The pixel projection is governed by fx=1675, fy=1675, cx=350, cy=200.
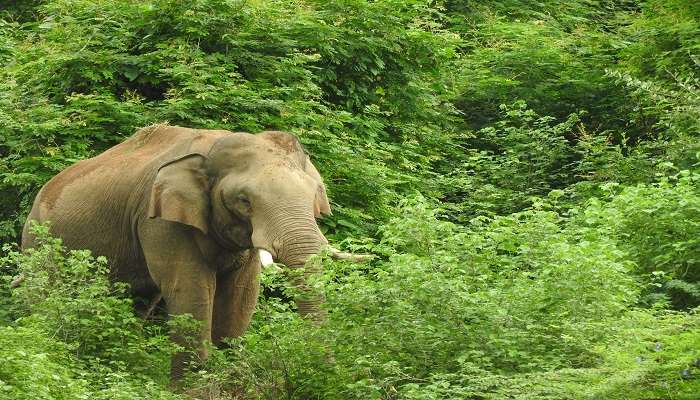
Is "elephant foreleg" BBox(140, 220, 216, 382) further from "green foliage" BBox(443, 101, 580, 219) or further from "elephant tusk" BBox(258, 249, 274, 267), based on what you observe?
"green foliage" BBox(443, 101, 580, 219)

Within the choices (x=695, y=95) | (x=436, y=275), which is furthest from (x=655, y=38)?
(x=436, y=275)

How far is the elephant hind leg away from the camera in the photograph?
12281 mm

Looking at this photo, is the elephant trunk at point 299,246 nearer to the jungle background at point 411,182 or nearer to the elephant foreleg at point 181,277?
the jungle background at point 411,182

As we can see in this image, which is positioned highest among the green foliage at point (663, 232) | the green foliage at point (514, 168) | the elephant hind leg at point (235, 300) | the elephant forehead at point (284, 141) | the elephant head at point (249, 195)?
the elephant forehead at point (284, 141)

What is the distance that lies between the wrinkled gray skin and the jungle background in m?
0.33

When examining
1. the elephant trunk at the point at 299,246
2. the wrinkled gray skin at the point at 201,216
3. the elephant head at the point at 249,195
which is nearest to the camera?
the elephant trunk at the point at 299,246

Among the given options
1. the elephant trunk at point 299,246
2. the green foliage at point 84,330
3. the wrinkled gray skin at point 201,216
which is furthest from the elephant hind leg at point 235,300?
the elephant trunk at point 299,246

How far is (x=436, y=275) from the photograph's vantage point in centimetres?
1069

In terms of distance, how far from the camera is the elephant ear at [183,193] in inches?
464

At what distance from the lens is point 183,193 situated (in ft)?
38.7

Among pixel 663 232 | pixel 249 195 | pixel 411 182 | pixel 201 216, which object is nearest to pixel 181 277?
pixel 201 216

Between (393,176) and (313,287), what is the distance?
613 cm

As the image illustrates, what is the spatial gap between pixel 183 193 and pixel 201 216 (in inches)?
8.1

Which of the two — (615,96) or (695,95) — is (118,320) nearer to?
(695,95)
